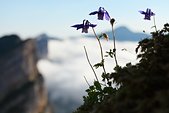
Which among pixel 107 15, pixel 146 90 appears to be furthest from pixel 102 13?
pixel 146 90

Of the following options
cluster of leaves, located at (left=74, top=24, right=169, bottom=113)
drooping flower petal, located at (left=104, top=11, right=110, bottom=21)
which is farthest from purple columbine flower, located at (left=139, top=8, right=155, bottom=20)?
cluster of leaves, located at (left=74, top=24, right=169, bottom=113)

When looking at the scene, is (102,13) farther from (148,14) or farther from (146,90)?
(146,90)

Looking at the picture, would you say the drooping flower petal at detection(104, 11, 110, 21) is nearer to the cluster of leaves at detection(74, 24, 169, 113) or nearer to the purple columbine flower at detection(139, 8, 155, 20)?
the purple columbine flower at detection(139, 8, 155, 20)

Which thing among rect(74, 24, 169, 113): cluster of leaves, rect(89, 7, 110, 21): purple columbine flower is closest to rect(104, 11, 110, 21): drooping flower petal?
rect(89, 7, 110, 21): purple columbine flower

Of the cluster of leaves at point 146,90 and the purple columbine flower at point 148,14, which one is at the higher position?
the purple columbine flower at point 148,14

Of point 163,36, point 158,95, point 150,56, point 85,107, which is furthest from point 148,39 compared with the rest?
point 158,95

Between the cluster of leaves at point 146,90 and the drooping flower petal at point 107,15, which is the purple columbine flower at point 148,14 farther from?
the cluster of leaves at point 146,90

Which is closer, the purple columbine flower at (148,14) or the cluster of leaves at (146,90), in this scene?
the cluster of leaves at (146,90)

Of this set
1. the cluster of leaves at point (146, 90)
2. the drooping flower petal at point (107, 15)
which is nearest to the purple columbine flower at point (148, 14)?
the drooping flower petal at point (107, 15)

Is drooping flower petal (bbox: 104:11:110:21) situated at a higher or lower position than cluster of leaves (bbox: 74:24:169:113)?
higher

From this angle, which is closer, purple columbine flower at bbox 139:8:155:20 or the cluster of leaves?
the cluster of leaves

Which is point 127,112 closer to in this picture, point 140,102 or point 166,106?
point 140,102
